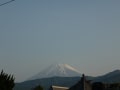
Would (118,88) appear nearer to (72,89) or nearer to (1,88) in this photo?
(72,89)

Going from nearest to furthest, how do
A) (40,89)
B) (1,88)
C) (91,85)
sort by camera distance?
(1,88) → (40,89) → (91,85)

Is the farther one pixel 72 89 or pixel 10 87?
pixel 72 89

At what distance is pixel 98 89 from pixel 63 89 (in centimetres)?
916

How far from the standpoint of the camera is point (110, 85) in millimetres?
104312

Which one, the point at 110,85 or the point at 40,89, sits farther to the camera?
the point at 110,85

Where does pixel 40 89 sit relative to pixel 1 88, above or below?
above

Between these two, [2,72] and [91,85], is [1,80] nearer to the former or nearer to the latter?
[2,72]

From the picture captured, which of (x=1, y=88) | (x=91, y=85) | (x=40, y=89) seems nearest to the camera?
(x=1, y=88)

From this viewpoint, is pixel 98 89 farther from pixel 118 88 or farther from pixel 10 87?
pixel 10 87

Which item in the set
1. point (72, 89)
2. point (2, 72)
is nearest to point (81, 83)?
point (72, 89)

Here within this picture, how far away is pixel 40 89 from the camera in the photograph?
9606cm

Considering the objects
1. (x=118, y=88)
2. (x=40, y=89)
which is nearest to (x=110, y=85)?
(x=118, y=88)

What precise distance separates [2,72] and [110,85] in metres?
41.3

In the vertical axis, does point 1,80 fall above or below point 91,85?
below
